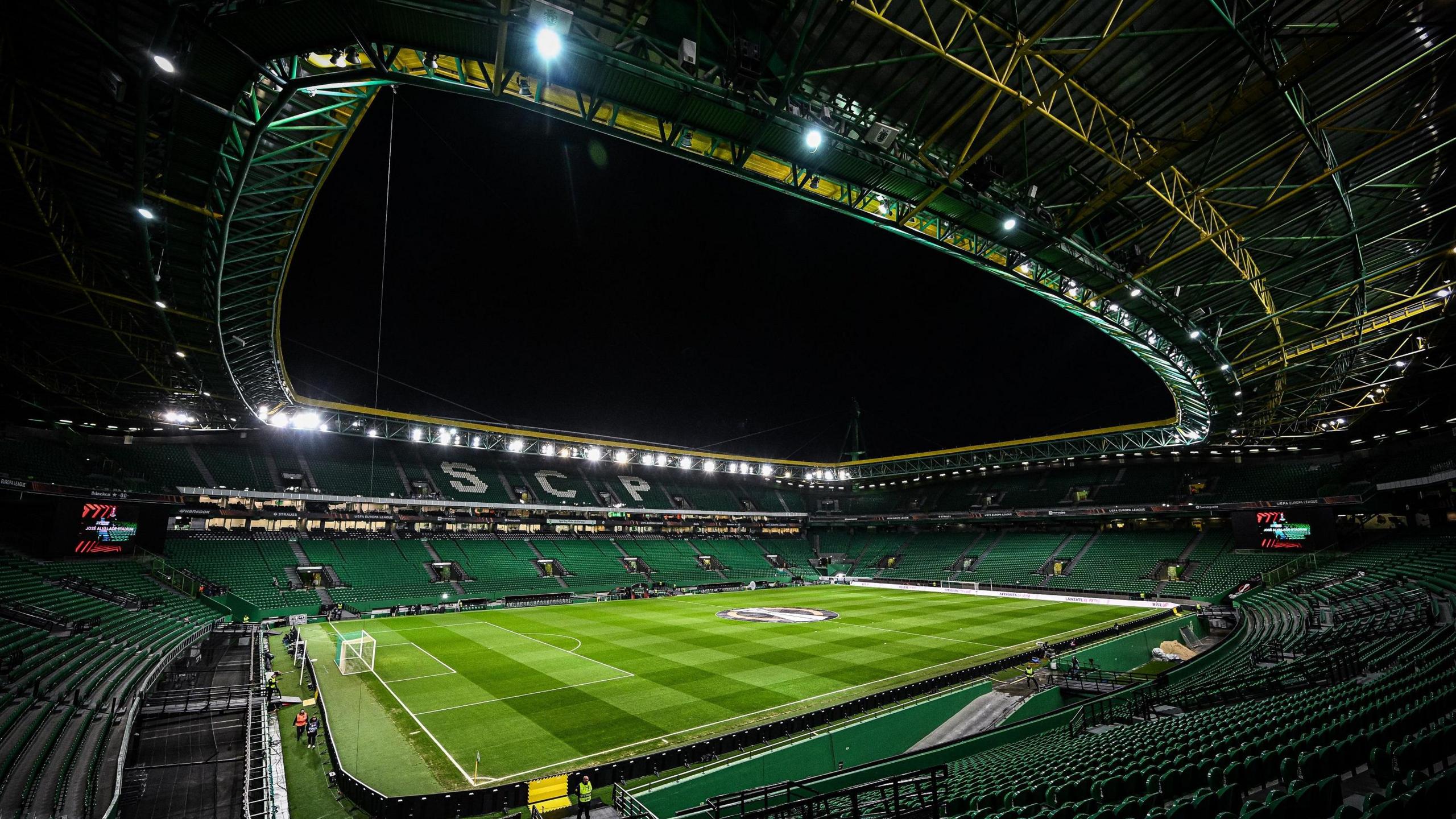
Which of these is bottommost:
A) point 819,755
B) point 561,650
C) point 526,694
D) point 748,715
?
point 819,755

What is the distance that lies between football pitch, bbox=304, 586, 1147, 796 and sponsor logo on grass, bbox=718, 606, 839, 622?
1.04 m

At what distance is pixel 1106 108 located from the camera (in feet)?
38.8

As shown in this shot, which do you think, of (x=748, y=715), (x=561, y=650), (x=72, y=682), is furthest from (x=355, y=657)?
(x=748, y=715)

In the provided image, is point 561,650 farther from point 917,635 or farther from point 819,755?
point 917,635

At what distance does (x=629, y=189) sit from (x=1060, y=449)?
3981 centimetres

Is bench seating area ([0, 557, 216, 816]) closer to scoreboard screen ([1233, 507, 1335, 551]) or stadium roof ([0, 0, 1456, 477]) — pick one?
stadium roof ([0, 0, 1456, 477])

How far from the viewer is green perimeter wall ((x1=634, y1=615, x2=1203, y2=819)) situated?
41.0 ft

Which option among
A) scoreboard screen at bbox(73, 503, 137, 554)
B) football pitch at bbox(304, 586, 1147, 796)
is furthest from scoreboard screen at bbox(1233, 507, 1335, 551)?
scoreboard screen at bbox(73, 503, 137, 554)

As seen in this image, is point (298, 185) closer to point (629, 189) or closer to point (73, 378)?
point (629, 189)

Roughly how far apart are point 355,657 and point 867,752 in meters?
19.9

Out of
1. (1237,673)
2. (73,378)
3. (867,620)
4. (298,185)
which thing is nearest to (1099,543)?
(867,620)

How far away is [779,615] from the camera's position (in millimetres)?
36688

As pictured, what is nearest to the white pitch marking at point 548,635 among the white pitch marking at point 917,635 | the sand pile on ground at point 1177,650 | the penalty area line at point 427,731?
the penalty area line at point 427,731

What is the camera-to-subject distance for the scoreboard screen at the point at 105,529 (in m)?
28.7
